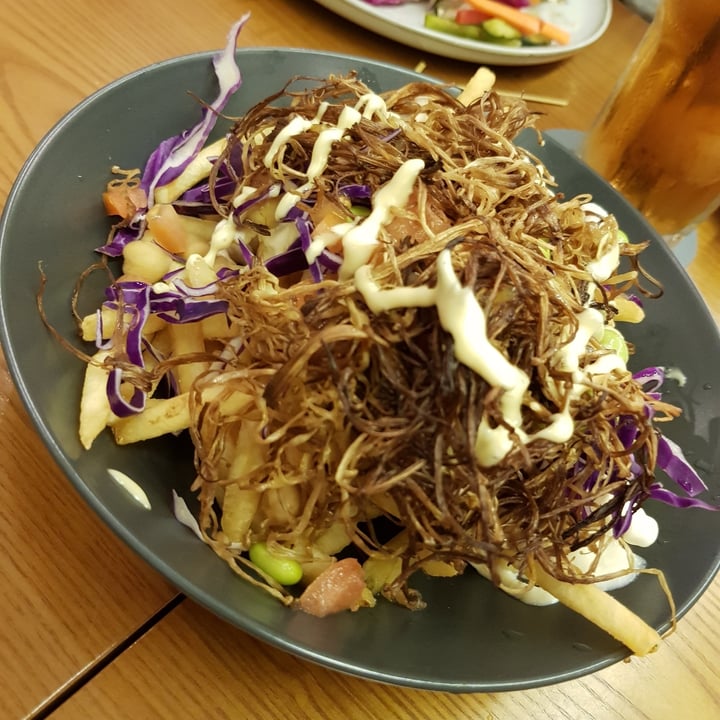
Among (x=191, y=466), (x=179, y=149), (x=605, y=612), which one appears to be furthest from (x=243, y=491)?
(x=179, y=149)

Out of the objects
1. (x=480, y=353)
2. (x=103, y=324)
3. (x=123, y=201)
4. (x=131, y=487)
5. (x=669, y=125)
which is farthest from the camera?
(x=669, y=125)

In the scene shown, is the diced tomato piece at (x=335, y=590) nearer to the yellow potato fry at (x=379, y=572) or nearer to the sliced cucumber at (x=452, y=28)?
the yellow potato fry at (x=379, y=572)

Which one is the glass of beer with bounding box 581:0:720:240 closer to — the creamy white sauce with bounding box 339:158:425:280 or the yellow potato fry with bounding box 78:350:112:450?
the creamy white sauce with bounding box 339:158:425:280

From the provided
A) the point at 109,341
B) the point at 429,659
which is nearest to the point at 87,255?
the point at 109,341

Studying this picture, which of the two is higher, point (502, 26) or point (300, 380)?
point (502, 26)

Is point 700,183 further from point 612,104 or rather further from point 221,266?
point 221,266

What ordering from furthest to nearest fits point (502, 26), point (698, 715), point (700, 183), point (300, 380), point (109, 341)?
point (502, 26) < point (700, 183) < point (698, 715) < point (109, 341) < point (300, 380)

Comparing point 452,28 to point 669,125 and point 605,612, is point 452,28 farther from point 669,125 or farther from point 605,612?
point 605,612
